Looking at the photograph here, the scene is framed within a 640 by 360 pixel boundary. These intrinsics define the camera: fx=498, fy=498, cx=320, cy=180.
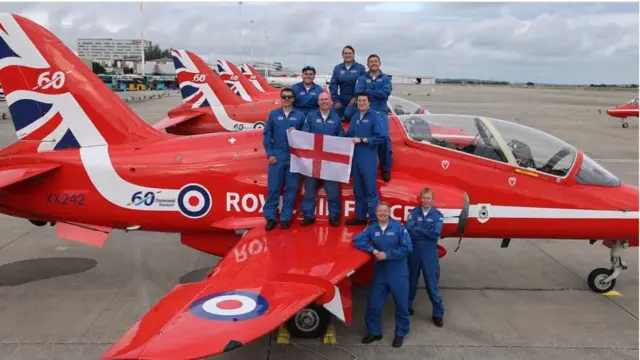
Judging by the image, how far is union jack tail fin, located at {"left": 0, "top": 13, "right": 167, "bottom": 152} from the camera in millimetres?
6812

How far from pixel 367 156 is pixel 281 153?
1.05 m

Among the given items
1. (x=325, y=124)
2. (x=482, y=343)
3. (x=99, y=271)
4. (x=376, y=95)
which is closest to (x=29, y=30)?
(x=99, y=271)

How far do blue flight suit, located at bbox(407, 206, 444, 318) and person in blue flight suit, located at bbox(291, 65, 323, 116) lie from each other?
82.0 inches

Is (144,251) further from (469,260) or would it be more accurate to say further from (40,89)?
(469,260)

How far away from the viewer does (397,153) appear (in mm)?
6355

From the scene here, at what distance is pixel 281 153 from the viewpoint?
6.11 meters

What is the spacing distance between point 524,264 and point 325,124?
4.35 meters

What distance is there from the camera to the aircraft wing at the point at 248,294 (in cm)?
398

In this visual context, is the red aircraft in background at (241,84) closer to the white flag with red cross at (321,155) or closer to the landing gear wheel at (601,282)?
the white flag with red cross at (321,155)

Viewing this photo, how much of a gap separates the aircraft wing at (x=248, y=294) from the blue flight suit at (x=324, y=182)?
0.23m

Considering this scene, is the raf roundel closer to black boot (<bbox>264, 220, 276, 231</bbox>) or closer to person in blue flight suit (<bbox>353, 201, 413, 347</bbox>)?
black boot (<bbox>264, 220, 276, 231</bbox>)

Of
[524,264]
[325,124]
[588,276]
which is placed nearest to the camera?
[325,124]

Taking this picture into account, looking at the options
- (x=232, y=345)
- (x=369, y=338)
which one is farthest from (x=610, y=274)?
(x=232, y=345)

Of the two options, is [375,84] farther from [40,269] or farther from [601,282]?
[40,269]
